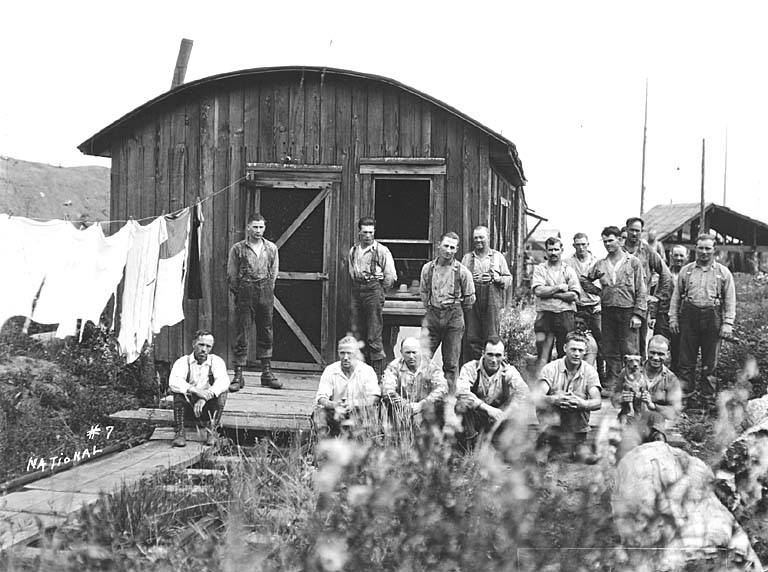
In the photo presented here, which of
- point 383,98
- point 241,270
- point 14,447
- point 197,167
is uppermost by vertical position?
point 383,98

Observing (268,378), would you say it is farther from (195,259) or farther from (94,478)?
(94,478)

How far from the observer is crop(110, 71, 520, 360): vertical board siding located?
9.73 m

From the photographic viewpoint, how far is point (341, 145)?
1005 cm

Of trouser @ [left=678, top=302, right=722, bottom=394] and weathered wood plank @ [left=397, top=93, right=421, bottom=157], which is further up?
weathered wood plank @ [left=397, top=93, right=421, bottom=157]

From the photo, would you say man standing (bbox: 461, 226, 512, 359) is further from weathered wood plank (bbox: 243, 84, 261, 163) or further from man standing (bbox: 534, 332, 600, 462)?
weathered wood plank (bbox: 243, 84, 261, 163)

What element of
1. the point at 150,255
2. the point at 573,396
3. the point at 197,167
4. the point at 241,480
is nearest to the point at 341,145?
the point at 197,167

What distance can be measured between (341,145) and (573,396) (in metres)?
4.71

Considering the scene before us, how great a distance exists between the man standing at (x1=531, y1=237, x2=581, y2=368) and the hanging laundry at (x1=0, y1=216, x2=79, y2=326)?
4.96m

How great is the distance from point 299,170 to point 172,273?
2.21 meters

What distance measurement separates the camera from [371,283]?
8.86 m

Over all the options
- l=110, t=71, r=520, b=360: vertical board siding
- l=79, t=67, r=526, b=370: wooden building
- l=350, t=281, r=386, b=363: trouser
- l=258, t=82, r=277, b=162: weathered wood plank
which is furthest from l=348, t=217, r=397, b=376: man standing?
l=258, t=82, r=277, b=162: weathered wood plank

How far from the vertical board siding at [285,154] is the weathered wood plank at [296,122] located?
0.01m

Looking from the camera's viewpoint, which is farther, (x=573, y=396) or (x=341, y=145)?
(x=341, y=145)

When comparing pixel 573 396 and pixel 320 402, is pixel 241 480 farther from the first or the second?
pixel 573 396
